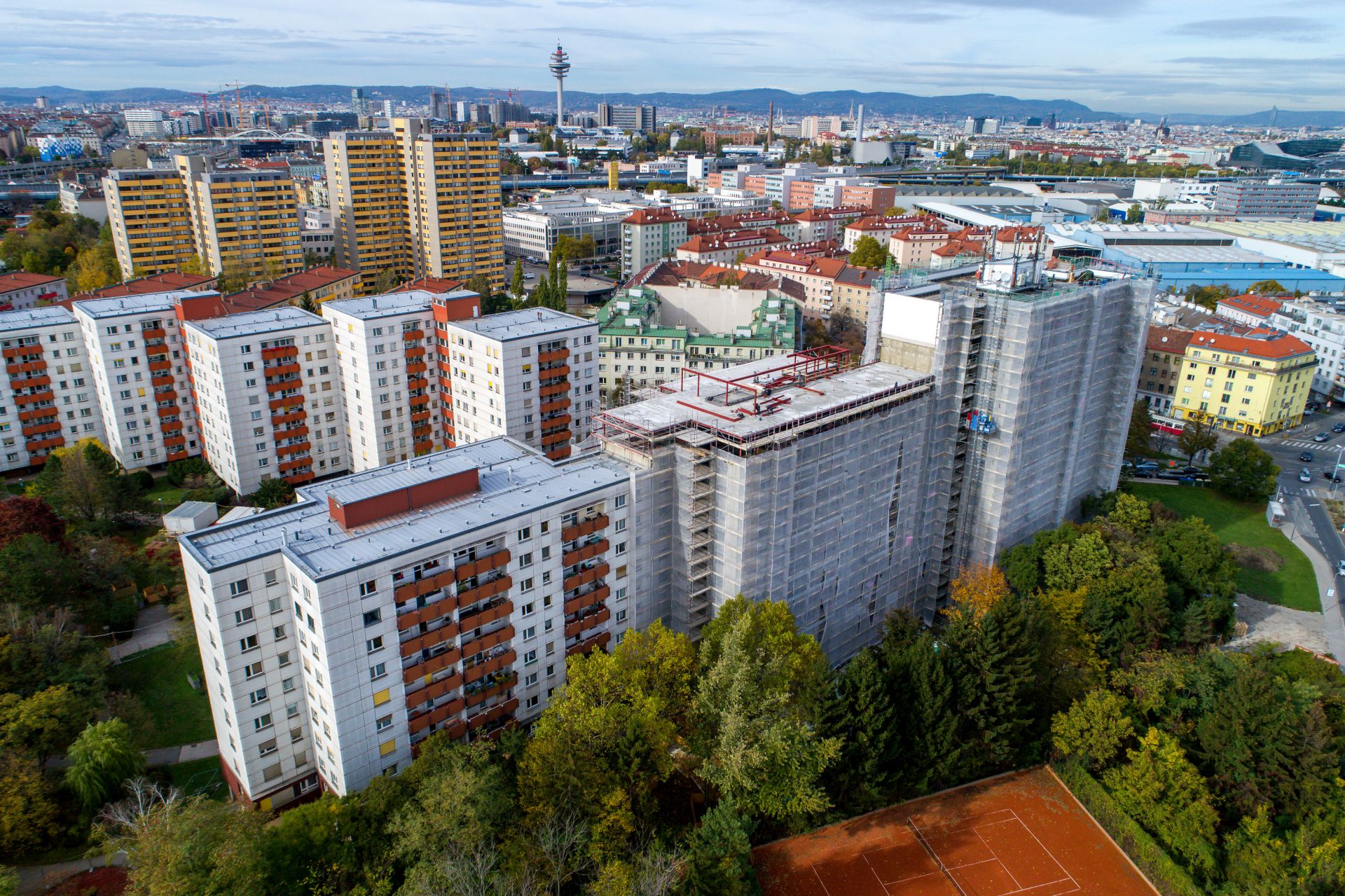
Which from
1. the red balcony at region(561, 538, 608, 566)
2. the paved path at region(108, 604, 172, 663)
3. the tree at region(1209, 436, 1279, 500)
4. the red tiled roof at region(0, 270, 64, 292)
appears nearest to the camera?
the red balcony at region(561, 538, 608, 566)

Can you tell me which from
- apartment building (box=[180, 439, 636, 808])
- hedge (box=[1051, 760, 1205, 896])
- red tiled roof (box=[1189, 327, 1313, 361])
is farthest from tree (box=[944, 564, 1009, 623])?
red tiled roof (box=[1189, 327, 1313, 361])

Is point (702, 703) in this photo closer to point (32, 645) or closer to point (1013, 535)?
point (1013, 535)

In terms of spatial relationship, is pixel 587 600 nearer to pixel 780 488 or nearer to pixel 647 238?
pixel 780 488

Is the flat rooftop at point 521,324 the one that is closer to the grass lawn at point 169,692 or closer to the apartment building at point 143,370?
the apartment building at point 143,370

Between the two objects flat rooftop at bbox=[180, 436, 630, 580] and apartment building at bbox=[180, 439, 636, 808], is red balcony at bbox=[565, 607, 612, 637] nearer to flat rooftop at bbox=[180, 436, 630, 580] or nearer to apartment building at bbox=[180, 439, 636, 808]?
apartment building at bbox=[180, 439, 636, 808]

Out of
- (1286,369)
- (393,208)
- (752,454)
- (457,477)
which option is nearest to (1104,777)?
(752,454)

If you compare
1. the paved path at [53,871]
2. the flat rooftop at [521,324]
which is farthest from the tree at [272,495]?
the paved path at [53,871]

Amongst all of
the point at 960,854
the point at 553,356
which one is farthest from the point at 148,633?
the point at 960,854
